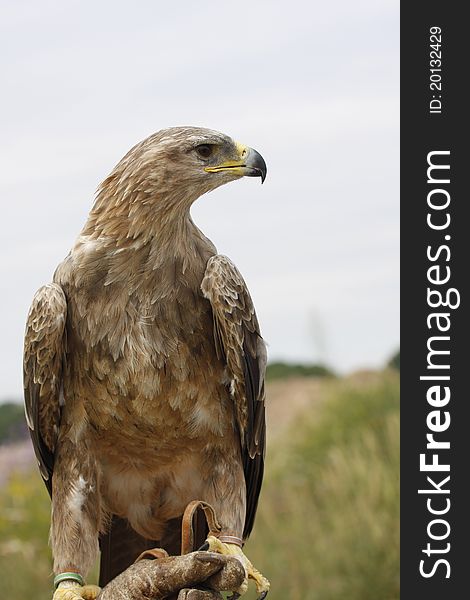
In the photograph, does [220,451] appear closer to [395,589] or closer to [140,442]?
[140,442]

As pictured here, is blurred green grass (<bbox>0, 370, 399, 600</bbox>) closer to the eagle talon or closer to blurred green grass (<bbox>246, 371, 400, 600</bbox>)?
blurred green grass (<bbox>246, 371, 400, 600</bbox>)

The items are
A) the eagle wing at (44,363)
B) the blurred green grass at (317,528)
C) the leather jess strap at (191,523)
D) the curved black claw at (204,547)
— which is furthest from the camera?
the blurred green grass at (317,528)

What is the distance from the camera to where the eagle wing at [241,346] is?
13.8ft

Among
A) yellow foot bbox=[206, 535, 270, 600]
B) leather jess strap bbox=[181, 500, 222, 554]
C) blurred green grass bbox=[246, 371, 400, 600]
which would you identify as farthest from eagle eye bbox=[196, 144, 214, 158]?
blurred green grass bbox=[246, 371, 400, 600]

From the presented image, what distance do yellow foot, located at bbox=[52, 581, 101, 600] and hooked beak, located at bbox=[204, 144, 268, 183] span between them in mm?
1827

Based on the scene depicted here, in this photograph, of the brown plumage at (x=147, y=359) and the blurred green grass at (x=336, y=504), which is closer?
the brown plumage at (x=147, y=359)

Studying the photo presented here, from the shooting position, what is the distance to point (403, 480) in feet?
22.2

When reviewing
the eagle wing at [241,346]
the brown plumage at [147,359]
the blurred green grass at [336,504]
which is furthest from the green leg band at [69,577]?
the blurred green grass at [336,504]

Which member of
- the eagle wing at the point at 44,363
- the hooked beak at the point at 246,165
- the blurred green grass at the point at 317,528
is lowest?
the blurred green grass at the point at 317,528

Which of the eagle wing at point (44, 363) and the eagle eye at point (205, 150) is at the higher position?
the eagle eye at point (205, 150)

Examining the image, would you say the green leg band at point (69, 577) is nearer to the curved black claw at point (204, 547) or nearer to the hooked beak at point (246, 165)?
the curved black claw at point (204, 547)

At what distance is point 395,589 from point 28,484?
13.0 feet

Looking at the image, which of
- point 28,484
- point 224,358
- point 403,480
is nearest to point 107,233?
point 224,358

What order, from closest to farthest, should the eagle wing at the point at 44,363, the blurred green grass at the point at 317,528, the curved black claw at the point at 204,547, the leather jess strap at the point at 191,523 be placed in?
the leather jess strap at the point at 191,523 < the curved black claw at the point at 204,547 < the eagle wing at the point at 44,363 < the blurred green grass at the point at 317,528
